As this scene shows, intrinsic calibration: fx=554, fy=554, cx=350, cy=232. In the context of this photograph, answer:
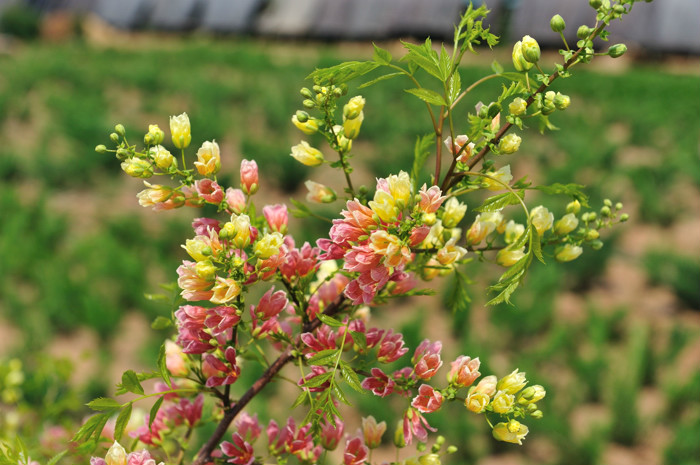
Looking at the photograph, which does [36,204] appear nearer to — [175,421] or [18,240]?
[18,240]

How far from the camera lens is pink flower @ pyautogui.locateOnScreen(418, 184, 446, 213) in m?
0.43

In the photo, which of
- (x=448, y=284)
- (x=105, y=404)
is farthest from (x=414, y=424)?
(x=448, y=284)

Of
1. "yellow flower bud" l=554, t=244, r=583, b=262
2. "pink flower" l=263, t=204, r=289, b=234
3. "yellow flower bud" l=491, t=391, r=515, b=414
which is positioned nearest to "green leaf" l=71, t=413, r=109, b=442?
"pink flower" l=263, t=204, r=289, b=234

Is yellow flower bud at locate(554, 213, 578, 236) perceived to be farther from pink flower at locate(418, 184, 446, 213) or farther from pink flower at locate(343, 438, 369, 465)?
pink flower at locate(343, 438, 369, 465)

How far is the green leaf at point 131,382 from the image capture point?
1.48 feet

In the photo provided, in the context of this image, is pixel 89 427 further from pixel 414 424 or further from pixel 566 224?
pixel 566 224

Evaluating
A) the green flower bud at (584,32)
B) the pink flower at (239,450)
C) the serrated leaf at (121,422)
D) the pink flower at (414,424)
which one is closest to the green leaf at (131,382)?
the serrated leaf at (121,422)

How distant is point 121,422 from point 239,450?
0.14m

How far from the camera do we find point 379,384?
0.52 meters

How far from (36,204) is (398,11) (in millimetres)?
9250

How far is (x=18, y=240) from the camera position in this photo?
9.10 feet

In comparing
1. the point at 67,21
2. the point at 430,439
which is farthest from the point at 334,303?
the point at 67,21

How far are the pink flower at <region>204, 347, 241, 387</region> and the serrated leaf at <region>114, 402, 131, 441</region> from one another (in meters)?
0.07

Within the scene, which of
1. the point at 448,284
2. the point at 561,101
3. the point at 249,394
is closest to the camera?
the point at 561,101
